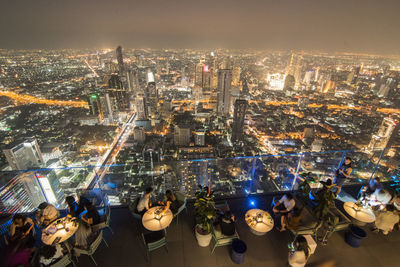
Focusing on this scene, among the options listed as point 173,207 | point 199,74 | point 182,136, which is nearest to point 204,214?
point 173,207

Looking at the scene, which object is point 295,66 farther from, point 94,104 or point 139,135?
point 94,104

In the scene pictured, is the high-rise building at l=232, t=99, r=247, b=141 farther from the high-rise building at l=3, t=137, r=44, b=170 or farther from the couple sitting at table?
the high-rise building at l=3, t=137, r=44, b=170

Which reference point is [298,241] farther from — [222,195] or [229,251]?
[222,195]

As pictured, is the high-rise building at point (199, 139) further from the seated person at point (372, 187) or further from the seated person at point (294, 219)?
the seated person at point (294, 219)

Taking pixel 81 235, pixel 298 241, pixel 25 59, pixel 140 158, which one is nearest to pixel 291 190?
pixel 298 241

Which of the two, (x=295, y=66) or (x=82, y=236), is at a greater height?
(x=295, y=66)

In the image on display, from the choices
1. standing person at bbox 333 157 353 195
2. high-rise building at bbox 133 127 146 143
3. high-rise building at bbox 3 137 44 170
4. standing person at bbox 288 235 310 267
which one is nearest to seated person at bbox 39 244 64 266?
standing person at bbox 288 235 310 267
